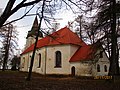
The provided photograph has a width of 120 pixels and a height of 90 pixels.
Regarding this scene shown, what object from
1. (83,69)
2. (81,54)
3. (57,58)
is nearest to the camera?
(83,69)

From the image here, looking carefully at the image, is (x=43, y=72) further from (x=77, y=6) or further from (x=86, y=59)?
(x=77, y=6)

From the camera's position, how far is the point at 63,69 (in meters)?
34.0

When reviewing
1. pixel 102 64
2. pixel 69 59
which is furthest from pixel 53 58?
pixel 102 64

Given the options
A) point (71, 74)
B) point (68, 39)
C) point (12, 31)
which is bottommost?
point (71, 74)

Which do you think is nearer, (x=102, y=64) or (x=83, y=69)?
(x=83, y=69)

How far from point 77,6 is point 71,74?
27.3m

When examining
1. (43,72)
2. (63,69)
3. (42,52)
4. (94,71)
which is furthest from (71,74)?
(42,52)

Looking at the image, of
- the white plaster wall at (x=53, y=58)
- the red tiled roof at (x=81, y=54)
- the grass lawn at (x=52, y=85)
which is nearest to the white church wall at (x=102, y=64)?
the red tiled roof at (x=81, y=54)

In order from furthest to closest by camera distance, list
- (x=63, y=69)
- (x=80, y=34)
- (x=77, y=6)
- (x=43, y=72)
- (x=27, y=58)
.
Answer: (x=27, y=58), (x=80, y=34), (x=43, y=72), (x=63, y=69), (x=77, y=6)

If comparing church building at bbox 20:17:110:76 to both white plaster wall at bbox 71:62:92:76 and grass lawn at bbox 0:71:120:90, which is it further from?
grass lawn at bbox 0:71:120:90

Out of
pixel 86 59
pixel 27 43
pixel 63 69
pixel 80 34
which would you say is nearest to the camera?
pixel 86 59

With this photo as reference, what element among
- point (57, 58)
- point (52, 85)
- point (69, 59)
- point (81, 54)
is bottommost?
point (52, 85)

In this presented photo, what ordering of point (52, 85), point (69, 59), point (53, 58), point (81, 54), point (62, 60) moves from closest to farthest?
point (52, 85)
point (81, 54)
point (69, 59)
point (62, 60)
point (53, 58)

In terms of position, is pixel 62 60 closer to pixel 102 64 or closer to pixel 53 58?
pixel 53 58
